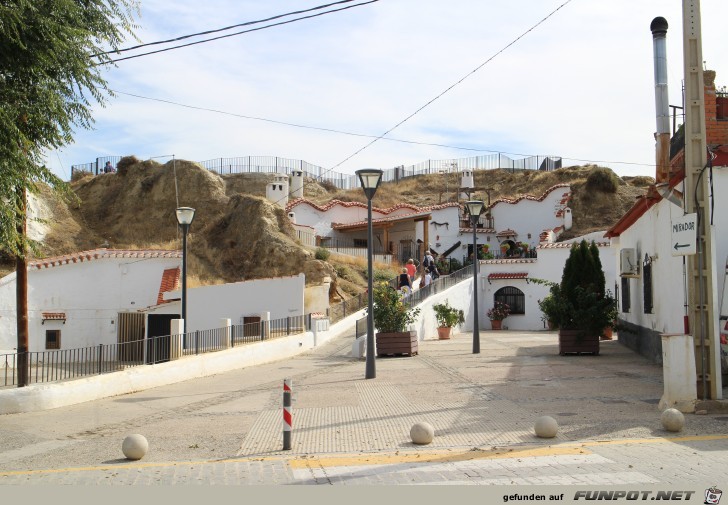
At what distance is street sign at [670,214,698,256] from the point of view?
35.4 ft

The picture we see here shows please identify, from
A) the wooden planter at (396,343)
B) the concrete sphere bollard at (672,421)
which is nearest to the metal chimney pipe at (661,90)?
the wooden planter at (396,343)

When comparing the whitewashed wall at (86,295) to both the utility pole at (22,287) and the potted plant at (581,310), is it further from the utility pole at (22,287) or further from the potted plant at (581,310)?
the potted plant at (581,310)

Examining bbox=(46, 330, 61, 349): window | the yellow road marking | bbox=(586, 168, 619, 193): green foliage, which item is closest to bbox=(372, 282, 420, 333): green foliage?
the yellow road marking

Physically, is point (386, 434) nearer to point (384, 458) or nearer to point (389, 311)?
point (384, 458)

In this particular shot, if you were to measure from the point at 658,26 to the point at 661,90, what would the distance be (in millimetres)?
1817

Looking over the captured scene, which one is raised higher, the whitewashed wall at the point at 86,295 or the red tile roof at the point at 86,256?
the red tile roof at the point at 86,256

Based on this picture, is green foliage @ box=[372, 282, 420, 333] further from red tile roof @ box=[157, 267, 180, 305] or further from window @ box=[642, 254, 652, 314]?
red tile roof @ box=[157, 267, 180, 305]

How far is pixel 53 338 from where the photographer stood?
90.7ft

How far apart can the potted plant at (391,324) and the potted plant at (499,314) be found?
58.4ft

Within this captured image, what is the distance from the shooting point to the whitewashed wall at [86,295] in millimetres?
27281

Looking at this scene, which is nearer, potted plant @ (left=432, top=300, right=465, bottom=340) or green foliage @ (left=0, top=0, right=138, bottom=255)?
green foliage @ (left=0, top=0, right=138, bottom=255)

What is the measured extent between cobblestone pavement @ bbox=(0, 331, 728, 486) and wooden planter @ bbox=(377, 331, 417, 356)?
12.4ft

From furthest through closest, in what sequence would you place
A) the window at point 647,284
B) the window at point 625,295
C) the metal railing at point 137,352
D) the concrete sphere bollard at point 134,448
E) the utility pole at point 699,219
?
the window at point 625,295 < the window at point 647,284 < the metal railing at point 137,352 < the utility pole at point 699,219 < the concrete sphere bollard at point 134,448

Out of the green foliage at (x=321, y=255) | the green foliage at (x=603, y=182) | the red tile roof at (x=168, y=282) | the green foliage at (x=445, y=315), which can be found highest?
the green foliage at (x=603, y=182)
